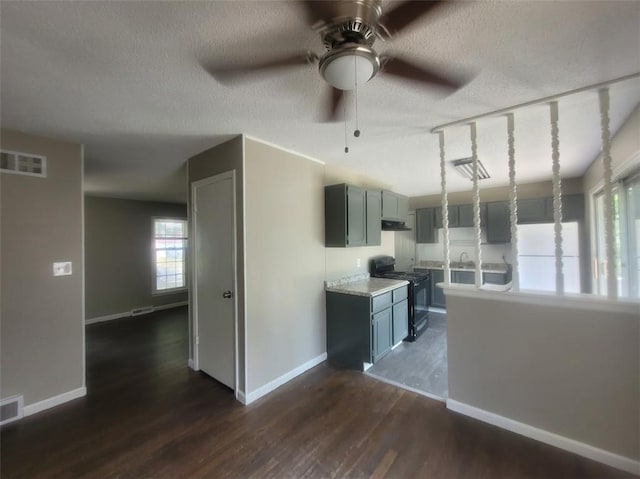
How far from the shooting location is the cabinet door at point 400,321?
3563 mm

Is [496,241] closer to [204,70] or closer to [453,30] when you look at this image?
[453,30]

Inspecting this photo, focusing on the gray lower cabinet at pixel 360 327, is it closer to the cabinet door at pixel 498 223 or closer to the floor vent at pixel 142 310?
the cabinet door at pixel 498 223

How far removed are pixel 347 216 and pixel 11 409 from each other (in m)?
3.59

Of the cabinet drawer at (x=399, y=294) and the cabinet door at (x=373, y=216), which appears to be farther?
the cabinet door at (x=373, y=216)

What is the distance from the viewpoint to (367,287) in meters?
3.45

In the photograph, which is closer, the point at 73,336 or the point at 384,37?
the point at 384,37

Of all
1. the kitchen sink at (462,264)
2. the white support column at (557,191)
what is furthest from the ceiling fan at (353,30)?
the kitchen sink at (462,264)

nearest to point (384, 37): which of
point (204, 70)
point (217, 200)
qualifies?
point (204, 70)

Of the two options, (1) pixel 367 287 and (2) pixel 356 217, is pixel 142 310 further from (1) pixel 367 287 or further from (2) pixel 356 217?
(2) pixel 356 217

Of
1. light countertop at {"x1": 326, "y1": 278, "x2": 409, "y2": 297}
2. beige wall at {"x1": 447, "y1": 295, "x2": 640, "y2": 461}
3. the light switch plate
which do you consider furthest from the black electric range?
the light switch plate

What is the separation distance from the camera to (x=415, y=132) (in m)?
2.57

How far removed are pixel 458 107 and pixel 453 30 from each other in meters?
0.90

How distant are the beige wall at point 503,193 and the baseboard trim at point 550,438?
4152 mm

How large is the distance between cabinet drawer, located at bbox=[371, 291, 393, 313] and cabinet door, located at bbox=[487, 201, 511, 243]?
284 cm
